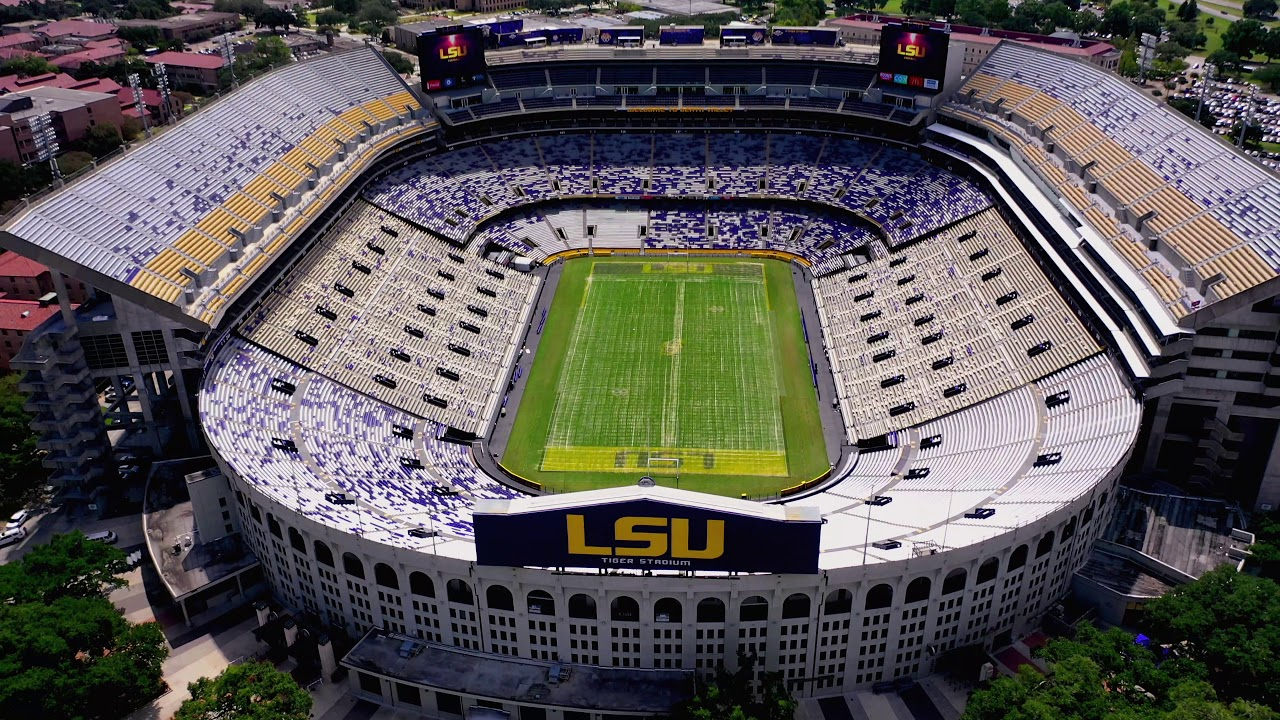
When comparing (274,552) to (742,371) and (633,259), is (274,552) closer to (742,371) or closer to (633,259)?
(742,371)

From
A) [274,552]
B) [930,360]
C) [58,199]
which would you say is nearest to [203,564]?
[274,552]

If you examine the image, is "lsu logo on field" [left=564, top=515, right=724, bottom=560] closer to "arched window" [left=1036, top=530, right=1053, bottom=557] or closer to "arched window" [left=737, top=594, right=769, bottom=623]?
"arched window" [left=737, top=594, right=769, bottom=623]

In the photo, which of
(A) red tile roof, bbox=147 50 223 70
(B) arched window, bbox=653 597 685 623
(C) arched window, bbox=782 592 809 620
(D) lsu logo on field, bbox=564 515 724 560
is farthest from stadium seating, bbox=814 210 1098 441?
(A) red tile roof, bbox=147 50 223 70

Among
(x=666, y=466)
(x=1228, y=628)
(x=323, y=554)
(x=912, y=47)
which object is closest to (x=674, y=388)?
(x=666, y=466)

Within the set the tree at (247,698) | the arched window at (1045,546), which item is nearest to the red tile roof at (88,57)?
the tree at (247,698)

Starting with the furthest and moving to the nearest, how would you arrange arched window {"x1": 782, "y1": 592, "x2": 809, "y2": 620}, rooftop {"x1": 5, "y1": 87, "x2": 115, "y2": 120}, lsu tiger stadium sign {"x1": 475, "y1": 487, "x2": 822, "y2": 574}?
rooftop {"x1": 5, "y1": 87, "x2": 115, "y2": 120} < arched window {"x1": 782, "y1": 592, "x2": 809, "y2": 620} < lsu tiger stadium sign {"x1": 475, "y1": 487, "x2": 822, "y2": 574}

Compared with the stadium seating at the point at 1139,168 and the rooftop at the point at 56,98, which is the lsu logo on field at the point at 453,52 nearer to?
the stadium seating at the point at 1139,168

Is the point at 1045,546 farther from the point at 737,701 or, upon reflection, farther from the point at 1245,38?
the point at 1245,38
